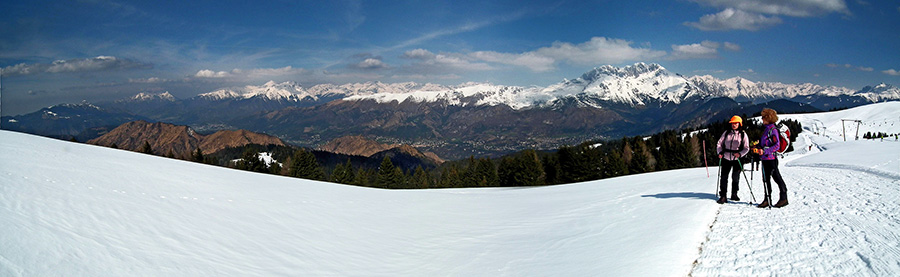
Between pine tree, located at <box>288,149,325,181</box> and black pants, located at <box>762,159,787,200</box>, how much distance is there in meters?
62.8

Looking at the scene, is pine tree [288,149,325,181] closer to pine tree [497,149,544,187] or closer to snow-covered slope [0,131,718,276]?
pine tree [497,149,544,187]

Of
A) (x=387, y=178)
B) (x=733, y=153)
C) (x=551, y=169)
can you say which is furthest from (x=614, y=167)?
(x=733, y=153)

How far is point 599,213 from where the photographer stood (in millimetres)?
11625

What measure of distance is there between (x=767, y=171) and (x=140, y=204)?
14058 mm

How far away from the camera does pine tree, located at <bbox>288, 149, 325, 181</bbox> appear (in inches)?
2574

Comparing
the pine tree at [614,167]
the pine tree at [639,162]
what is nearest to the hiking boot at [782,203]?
the pine tree at [614,167]

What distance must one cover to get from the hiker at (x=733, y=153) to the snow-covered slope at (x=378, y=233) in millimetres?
464

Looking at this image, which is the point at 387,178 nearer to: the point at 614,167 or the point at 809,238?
the point at 614,167

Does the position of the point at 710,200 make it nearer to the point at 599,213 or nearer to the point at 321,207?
the point at 599,213

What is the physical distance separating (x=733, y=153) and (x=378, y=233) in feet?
31.8

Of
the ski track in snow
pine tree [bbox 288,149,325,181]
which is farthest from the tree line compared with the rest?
the ski track in snow

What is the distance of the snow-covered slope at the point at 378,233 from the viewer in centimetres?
562

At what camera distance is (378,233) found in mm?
9766

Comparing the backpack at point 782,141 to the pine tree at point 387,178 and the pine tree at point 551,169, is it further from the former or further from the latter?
the pine tree at point 387,178
